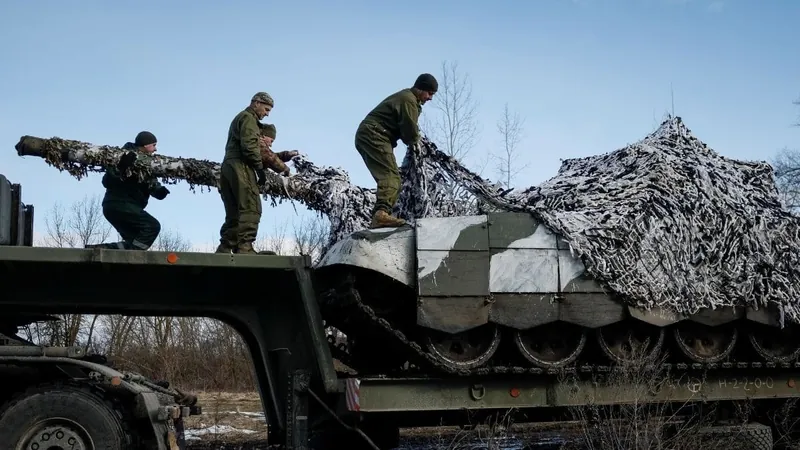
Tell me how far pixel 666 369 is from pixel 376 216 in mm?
3009

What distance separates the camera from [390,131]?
8234 mm

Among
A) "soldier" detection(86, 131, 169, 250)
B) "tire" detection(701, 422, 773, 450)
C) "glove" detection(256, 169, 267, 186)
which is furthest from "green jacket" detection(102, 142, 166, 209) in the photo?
"tire" detection(701, 422, 773, 450)

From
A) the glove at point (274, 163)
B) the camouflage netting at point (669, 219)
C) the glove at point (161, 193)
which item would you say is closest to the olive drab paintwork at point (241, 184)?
the glove at point (274, 163)

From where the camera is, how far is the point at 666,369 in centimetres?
794

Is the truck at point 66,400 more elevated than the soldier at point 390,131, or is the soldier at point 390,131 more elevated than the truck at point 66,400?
the soldier at point 390,131

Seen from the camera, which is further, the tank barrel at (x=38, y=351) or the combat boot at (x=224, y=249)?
Answer: the combat boot at (x=224, y=249)

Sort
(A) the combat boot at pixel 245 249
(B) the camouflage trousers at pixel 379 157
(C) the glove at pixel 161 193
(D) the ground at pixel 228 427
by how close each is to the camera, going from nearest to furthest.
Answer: (A) the combat boot at pixel 245 249
(B) the camouflage trousers at pixel 379 157
(C) the glove at pixel 161 193
(D) the ground at pixel 228 427

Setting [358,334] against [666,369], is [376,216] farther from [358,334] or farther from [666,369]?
[666,369]

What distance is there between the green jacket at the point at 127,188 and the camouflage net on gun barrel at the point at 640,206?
5.8 inches

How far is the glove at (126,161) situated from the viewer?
7.84 meters

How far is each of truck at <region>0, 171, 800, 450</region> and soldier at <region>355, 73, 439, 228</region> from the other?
903 mm

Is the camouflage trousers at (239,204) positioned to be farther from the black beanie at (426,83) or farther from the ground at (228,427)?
the ground at (228,427)

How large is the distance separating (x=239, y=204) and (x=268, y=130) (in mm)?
966

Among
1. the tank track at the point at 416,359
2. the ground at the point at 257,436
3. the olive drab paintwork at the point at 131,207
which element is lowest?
the ground at the point at 257,436
